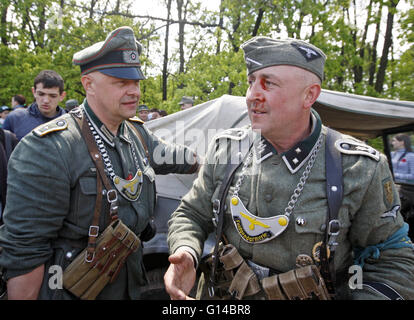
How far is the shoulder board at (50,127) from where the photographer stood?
186cm

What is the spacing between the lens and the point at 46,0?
11.2m

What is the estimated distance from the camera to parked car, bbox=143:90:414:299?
3574 millimetres

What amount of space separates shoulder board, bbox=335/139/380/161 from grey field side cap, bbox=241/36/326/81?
381 mm

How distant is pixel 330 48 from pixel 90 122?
964cm

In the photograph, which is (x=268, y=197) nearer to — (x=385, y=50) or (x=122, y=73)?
(x=122, y=73)

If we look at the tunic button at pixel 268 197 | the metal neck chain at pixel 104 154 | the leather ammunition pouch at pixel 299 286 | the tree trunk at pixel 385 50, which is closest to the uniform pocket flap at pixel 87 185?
the metal neck chain at pixel 104 154

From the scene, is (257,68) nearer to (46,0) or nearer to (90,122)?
(90,122)

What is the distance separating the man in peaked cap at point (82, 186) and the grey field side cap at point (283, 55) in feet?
2.83

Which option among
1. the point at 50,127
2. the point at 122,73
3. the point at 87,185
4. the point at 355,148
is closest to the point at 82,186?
the point at 87,185

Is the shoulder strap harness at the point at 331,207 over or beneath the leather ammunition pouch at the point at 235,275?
over

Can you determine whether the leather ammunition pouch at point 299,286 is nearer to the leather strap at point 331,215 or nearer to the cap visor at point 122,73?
the leather strap at point 331,215

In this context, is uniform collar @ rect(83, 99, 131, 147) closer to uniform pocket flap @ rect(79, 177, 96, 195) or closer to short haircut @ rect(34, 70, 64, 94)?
uniform pocket flap @ rect(79, 177, 96, 195)

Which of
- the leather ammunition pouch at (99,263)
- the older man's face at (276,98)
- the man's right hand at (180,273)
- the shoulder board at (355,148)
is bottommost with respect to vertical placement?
the leather ammunition pouch at (99,263)

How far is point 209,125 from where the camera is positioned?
3.82 meters
